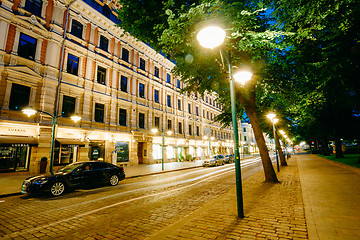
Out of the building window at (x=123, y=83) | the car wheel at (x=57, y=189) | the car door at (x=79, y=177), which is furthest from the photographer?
the building window at (x=123, y=83)

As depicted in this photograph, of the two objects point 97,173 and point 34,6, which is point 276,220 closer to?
point 97,173

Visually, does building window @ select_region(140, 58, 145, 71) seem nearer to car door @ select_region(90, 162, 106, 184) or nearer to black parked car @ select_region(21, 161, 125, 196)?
black parked car @ select_region(21, 161, 125, 196)

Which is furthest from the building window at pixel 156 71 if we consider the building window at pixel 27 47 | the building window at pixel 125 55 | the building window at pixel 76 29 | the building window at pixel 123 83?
the building window at pixel 27 47

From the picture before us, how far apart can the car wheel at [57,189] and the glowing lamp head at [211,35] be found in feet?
28.3

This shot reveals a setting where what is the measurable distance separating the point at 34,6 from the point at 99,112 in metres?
10.4

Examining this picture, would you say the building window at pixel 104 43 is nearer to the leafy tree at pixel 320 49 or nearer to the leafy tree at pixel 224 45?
the leafy tree at pixel 224 45

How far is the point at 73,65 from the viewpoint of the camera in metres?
17.2

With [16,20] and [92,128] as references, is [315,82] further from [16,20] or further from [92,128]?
[16,20]

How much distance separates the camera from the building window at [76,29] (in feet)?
57.4

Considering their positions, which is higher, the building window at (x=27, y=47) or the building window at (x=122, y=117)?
the building window at (x=27, y=47)

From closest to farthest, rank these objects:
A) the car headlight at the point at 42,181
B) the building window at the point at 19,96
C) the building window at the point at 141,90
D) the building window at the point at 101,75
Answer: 1. the car headlight at the point at 42,181
2. the building window at the point at 19,96
3. the building window at the point at 101,75
4. the building window at the point at 141,90

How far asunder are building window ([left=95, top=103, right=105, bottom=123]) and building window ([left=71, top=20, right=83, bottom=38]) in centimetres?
725

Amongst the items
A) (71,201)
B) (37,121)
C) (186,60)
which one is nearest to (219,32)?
(186,60)

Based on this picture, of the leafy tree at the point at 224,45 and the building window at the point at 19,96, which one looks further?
the building window at the point at 19,96
